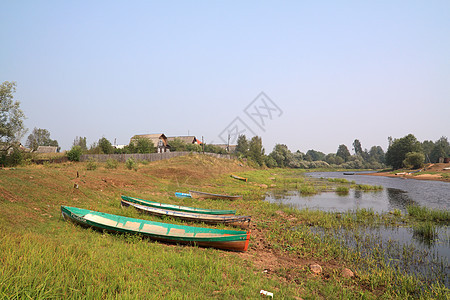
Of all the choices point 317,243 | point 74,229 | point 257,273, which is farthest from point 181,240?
point 317,243

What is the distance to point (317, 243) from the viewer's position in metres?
11.5

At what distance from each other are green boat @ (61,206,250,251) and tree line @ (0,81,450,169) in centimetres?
2565

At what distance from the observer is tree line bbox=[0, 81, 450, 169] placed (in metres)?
29.5

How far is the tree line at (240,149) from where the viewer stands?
96.6ft

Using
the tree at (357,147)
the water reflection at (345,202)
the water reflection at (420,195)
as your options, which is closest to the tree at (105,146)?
the water reflection at (345,202)

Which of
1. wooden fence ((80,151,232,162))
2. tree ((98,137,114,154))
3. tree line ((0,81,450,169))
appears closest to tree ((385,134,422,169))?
tree line ((0,81,450,169))

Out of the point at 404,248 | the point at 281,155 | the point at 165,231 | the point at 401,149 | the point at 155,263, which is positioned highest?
the point at 401,149

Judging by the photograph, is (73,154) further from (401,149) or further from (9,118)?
(401,149)

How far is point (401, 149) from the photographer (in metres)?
79.8

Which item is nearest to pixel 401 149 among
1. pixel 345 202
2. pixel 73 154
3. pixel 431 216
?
pixel 345 202

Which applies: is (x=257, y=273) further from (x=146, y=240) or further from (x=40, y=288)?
(x=40, y=288)

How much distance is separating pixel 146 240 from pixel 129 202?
558 centimetres

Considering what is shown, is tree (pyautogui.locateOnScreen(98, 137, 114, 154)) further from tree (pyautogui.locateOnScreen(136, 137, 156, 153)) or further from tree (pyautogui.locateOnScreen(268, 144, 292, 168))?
tree (pyautogui.locateOnScreen(268, 144, 292, 168))

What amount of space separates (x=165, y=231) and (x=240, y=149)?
89.4m
